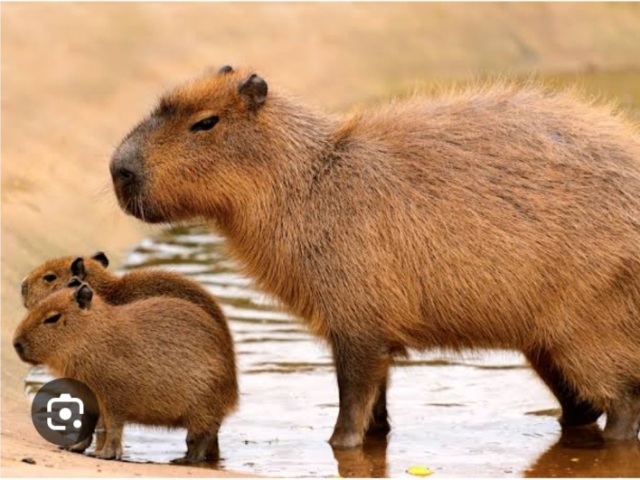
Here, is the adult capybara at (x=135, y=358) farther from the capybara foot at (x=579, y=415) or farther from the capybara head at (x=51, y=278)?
the capybara foot at (x=579, y=415)

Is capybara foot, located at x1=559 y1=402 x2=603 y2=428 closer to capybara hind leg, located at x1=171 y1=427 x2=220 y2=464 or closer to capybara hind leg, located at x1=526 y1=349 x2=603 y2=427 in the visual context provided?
capybara hind leg, located at x1=526 y1=349 x2=603 y2=427

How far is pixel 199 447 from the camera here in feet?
25.6

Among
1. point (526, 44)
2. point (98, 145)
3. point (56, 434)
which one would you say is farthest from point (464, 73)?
point (56, 434)

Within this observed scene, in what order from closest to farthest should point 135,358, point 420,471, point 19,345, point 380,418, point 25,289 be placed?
point 420,471 → point 135,358 → point 19,345 → point 25,289 → point 380,418

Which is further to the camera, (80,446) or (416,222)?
(416,222)

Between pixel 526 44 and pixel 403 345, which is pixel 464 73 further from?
pixel 403 345

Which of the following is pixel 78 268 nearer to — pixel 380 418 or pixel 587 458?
pixel 380 418

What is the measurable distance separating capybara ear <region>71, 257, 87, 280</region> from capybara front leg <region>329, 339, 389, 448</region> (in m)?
1.39

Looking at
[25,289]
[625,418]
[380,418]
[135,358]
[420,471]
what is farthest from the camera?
[380,418]

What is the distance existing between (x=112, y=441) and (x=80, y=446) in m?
0.24

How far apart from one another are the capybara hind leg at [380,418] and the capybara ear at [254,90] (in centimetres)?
168

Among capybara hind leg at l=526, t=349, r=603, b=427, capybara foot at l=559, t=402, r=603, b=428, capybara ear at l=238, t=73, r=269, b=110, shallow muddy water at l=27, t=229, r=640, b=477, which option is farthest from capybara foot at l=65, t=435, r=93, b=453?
capybara foot at l=559, t=402, r=603, b=428

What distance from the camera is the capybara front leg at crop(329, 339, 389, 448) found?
25.9 ft

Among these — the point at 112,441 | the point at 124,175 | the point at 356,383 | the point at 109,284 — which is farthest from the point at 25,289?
the point at 356,383
